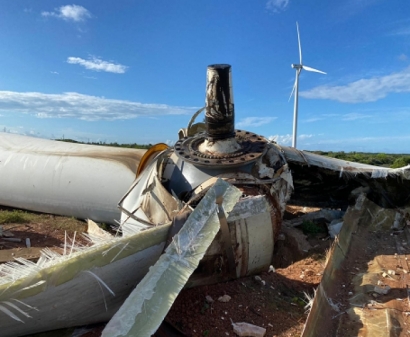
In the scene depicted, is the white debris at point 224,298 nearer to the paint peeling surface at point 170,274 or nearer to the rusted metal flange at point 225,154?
the paint peeling surface at point 170,274

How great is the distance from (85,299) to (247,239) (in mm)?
1599

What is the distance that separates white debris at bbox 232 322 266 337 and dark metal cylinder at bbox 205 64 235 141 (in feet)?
7.06

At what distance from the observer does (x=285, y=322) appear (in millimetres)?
3117

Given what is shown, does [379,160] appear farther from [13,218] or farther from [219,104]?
[13,218]

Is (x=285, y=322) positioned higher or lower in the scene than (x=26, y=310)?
lower

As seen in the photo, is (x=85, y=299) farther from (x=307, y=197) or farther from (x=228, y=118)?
(x=307, y=197)

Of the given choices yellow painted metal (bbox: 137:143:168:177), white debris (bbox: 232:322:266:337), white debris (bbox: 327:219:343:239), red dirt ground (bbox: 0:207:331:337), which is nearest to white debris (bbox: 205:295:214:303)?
red dirt ground (bbox: 0:207:331:337)

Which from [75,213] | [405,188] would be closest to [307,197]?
[405,188]

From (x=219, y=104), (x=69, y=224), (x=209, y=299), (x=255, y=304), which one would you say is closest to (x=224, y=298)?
(x=209, y=299)

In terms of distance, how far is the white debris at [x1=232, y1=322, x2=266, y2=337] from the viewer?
2.84 metres

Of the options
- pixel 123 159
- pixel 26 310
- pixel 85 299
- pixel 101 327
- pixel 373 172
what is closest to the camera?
pixel 26 310

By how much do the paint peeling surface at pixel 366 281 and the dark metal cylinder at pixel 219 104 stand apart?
6.14ft

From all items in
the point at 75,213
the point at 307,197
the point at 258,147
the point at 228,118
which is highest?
the point at 228,118

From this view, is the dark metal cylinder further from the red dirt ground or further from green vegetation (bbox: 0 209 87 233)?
green vegetation (bbox: 0 209 87 233)
